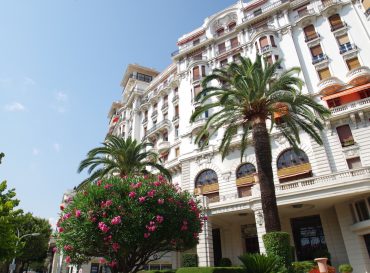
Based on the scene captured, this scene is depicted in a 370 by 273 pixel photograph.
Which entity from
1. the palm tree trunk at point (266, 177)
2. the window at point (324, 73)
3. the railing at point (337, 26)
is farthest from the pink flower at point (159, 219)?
the railing at point (337, 26)

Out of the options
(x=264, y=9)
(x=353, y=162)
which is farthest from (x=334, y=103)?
(x=264, y=9)

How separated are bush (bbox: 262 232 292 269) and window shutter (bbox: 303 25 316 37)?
25.3 metres

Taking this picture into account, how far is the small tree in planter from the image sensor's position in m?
14.0

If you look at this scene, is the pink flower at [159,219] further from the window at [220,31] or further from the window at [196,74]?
the window at [220,31]

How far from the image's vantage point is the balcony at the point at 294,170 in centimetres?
2439

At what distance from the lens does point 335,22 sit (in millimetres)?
30000

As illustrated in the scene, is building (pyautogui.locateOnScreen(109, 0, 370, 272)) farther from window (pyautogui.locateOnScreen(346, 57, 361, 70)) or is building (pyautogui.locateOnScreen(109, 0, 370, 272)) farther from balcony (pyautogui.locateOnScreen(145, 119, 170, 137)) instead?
balcony (pyautogui.locateOnScreen(145, 119, 170, 137))

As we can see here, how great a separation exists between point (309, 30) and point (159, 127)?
71.8 feet

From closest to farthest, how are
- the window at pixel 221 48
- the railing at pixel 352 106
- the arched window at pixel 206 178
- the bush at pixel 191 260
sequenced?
1. the bush at pixel 191 260
2. the railing at pixel 352 106
3. the arched window at pixel 206 178
4. the window at pixel 221 48

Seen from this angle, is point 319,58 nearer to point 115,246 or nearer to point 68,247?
point 115,246

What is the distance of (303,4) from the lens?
33.4 metres

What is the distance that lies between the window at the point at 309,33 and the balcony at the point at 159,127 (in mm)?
19640

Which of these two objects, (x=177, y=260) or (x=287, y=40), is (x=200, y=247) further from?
(x=287, y=40)

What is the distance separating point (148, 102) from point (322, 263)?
35166mm
